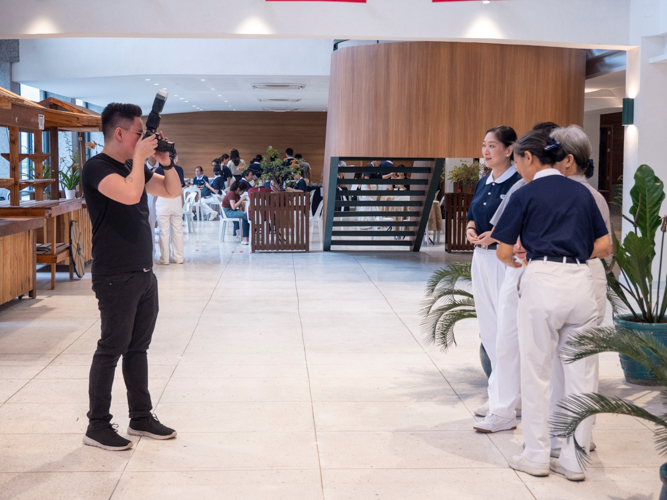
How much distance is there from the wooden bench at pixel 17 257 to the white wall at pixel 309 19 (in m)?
2.53

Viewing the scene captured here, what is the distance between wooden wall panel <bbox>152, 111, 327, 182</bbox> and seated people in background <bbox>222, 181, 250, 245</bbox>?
48.2 ft

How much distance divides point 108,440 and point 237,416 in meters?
0.72

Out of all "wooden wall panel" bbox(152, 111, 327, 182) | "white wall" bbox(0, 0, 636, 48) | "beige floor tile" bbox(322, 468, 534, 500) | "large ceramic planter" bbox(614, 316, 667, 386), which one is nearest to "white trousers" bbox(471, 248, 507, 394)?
"beige floor tile" bbox(322, 468, 534, 500)

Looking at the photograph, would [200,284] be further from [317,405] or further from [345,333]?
[317,405]

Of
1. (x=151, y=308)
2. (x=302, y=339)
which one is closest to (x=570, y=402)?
(x=151, y=308)

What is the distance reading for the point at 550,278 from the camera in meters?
2.85

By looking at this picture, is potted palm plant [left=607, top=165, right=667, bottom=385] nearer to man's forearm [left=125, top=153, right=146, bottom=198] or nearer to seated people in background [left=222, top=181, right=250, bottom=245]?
man's forearm [left=125, top=153, right=146, bottom=198]

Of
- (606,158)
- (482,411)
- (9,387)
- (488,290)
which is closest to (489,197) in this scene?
(488,290)

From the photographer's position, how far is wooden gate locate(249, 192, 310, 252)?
35.8 feet

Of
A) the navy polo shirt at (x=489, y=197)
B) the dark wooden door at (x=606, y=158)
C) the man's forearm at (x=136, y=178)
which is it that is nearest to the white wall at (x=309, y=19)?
the navy polo shirt at (x=489, y=197)

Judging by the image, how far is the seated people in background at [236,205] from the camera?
1216 cm

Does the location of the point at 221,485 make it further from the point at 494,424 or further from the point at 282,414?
the point at 494,424

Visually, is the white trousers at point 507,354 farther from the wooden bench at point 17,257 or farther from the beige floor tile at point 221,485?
the wooden bench at point 17,257

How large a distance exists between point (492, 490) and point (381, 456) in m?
0.55
